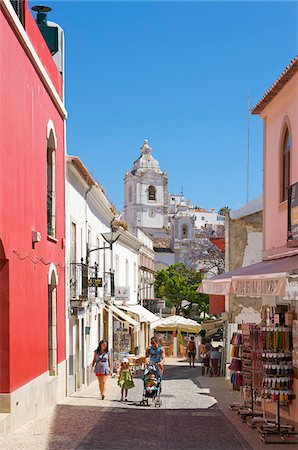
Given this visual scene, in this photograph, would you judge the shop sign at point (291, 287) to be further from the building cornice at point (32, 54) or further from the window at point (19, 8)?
the window at point (19, 8)

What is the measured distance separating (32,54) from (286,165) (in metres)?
6.05

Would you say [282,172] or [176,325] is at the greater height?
[282,172]

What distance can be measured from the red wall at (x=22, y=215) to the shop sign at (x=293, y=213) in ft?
15.0

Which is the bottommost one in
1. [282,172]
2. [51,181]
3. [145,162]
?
[51,181]

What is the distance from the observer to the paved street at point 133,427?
1101 cm

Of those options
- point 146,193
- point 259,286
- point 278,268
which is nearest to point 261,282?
point 259,286

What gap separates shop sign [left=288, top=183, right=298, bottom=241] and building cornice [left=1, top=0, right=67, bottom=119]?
200 inches

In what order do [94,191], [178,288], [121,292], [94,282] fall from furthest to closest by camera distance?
[178,288]
[121,292]
[94,191]
[94,282]

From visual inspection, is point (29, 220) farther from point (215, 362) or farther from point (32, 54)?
point (215, 362)

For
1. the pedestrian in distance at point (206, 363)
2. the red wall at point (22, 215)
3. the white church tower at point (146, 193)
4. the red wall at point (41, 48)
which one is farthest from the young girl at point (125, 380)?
the white church tower at point (146, 193)

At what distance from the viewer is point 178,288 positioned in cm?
7869

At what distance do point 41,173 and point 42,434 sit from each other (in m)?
5.11

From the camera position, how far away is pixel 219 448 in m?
10.8

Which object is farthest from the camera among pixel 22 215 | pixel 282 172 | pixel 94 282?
pixel 94 282
